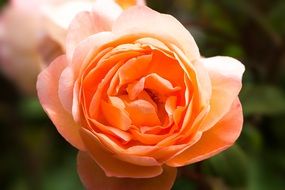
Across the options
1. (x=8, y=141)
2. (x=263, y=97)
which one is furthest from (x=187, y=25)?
(x=8, y=141)

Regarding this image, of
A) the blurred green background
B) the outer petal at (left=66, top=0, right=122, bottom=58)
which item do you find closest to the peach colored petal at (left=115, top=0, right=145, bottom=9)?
the outer petal at (left=66, top=0, right=122, bottom=58)

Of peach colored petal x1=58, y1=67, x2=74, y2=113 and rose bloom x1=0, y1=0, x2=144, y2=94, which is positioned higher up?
peach colored petal x1=58, y1=67, x2=74, y2=113

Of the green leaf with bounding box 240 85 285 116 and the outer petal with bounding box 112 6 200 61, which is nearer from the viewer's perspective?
the outer petal with bounding box 112 6 200 61

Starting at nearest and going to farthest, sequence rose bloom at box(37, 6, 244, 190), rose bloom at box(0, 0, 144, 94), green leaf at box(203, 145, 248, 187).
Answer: rose bloom at box(37, 6, 244, 190)
green leaf at box(203, 145, 248, 187)
rose bloom at box(0, 0, 144, 94)

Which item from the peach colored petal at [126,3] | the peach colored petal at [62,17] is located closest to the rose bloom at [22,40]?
the peach colored petal at [62,17]

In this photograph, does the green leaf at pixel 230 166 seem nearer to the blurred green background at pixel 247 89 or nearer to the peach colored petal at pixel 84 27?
the blurred green background at pixel 247 89

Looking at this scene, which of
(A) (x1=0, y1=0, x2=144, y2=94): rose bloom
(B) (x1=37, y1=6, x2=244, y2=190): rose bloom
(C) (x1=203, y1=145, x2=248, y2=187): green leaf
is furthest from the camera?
(A) (x1=0, y1=0, x2=144, y2=94): rose bloom

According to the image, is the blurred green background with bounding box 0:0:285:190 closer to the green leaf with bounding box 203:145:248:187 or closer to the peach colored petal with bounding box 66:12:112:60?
the green leaf with bounding box 203:145:248:187

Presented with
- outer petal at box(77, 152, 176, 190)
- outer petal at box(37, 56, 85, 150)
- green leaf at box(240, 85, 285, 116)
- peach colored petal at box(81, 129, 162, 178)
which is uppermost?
outer petal at box(37, 56, 85, 150)

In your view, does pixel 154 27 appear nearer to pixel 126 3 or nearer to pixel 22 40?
pixel 126 3

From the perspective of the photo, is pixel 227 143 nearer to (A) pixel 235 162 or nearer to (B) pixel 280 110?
(A) pixel 235 162
